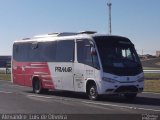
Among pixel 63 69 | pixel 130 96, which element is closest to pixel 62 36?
pixel 63 69

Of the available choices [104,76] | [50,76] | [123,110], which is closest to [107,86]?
[104,76]

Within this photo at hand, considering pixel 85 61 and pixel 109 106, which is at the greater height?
pixel 85 61

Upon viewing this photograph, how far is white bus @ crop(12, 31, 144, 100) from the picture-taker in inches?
806

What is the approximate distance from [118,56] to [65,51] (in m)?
3.21

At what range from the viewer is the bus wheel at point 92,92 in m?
20.9

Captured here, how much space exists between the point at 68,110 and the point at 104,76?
3940mm

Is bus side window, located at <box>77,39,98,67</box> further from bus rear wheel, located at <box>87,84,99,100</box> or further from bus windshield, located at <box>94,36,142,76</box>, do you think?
bus rear wheel, located at <box>87,84,99,100</box>

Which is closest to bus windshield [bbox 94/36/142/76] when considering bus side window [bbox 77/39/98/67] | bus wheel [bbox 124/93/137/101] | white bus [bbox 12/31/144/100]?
white bus [bbox 12/31/144/100]

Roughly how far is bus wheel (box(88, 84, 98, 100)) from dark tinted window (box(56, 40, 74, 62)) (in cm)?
200

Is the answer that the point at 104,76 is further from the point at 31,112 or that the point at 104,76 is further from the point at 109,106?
the point at 31,112

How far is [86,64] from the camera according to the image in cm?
2162

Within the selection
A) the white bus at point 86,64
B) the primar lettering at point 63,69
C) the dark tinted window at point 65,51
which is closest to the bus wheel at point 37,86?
the white bus at point 86,64

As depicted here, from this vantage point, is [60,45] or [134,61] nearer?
[134,61]

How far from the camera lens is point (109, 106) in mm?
18250
